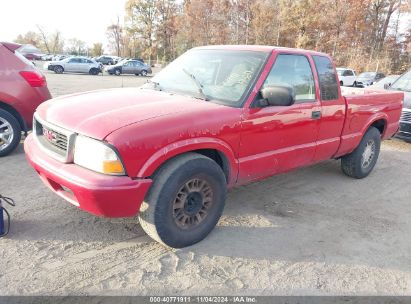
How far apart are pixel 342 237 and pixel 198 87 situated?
87.2 inches

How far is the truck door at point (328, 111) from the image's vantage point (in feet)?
15.1

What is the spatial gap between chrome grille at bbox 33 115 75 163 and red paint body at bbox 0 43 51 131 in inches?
87.8

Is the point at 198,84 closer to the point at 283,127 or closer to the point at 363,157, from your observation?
the point at 283,127

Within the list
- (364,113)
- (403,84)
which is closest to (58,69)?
(403,84)

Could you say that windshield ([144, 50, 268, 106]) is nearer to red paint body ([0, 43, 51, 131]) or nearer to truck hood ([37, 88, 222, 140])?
truck hood ([37, 88, 222, 140])

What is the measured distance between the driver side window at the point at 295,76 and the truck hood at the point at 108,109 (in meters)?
0.92

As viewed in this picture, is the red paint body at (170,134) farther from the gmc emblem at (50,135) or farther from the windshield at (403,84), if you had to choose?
the windshield at (403,84)

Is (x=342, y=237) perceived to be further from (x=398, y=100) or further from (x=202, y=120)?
(x=398, y=100)

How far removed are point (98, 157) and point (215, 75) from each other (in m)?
1.71

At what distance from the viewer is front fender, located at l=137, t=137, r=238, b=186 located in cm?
296

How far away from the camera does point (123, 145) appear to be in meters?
2.81

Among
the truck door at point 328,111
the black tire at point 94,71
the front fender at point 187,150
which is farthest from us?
the black tire at point 94,71

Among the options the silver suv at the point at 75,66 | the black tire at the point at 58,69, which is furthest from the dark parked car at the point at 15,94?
the silver suv at the point at 75,66

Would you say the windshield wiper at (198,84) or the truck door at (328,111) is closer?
the windshield wiper at (198,84)
